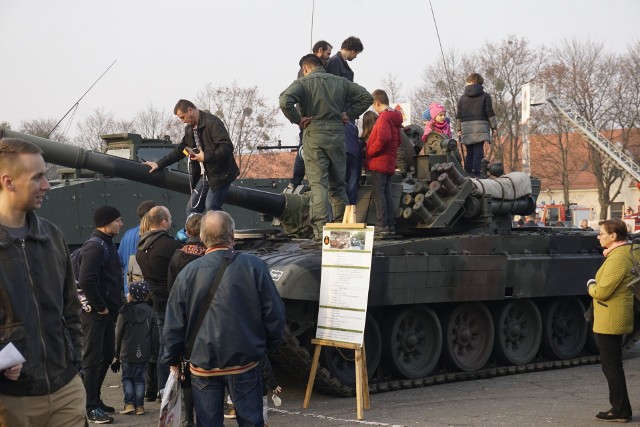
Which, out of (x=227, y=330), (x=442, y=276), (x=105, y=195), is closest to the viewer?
(x=227, y=330)

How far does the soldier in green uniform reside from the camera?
453 inches

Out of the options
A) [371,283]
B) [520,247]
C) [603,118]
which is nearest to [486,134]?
[520,247]

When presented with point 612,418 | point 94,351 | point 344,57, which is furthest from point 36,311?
point 344,57

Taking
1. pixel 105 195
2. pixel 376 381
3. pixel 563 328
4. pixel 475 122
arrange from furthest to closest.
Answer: pixel 105 195 → pixel 475 122 → pixel 563 328 → pixel 376 381

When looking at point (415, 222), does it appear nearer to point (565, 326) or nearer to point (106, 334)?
point (565, 326)

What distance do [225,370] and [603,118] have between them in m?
44.9

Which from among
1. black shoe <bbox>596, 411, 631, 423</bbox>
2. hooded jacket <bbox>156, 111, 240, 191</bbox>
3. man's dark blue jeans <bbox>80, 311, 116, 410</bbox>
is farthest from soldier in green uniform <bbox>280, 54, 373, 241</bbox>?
black shoe <bbox>596, 411, 631, 423</bbox>

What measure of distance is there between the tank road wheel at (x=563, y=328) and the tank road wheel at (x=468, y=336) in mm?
1202

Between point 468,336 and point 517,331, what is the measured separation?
98 cm

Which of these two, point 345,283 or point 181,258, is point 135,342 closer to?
point 181,258

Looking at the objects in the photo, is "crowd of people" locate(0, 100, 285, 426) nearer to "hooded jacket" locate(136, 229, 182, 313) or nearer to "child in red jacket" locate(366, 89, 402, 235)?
"hooded jacket" locate(136, 229, 182, 313)

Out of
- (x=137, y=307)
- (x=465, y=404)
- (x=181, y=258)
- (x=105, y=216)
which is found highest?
(x=105, y=216)

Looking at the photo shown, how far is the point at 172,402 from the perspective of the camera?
7230 mm

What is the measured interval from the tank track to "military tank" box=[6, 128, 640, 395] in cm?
2
